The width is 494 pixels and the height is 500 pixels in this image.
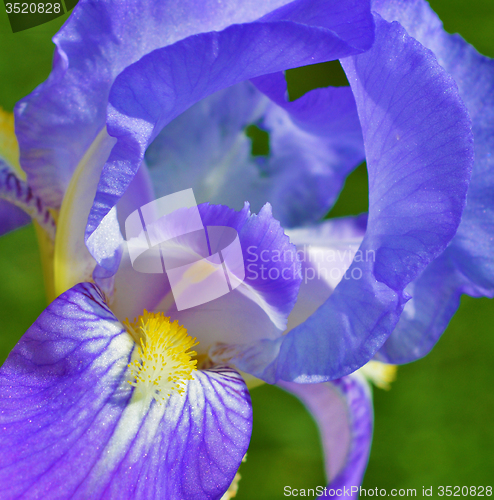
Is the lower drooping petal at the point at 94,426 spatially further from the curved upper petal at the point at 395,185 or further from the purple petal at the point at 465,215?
the purple petal at the point at 465,215

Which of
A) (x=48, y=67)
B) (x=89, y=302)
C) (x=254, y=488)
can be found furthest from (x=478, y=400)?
(x=48, y=67)

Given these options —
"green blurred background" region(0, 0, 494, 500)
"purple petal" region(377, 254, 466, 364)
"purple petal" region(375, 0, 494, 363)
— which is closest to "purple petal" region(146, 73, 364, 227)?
"purple petal" region(375, 0, 494, 363)

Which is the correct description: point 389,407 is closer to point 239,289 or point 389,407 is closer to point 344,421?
point 344,421

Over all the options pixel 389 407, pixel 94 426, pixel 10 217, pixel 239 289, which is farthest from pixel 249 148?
pixel 389 407

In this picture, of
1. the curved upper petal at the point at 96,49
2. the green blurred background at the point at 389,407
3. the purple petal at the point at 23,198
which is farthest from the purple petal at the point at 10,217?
the green blurred background at the point at 389,407

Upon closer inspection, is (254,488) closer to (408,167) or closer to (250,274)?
(250,274)
